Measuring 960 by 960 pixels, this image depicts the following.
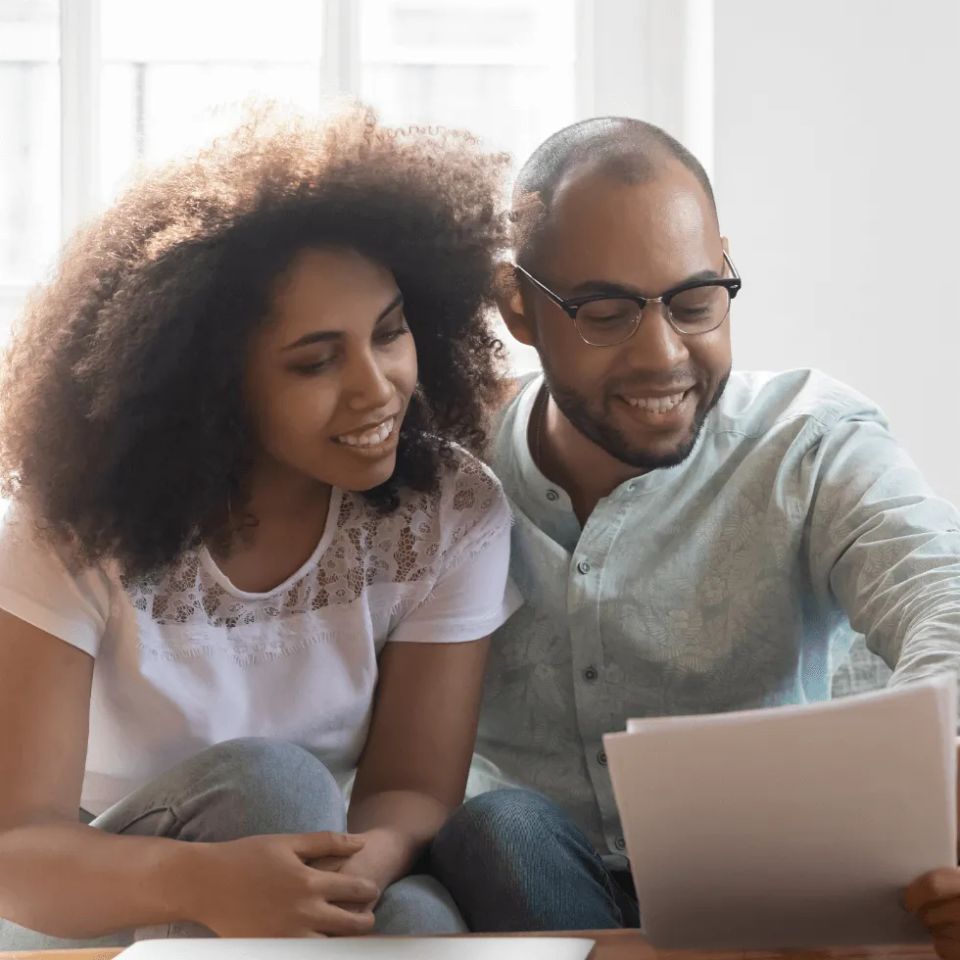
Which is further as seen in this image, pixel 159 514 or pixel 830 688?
pixel 830 688

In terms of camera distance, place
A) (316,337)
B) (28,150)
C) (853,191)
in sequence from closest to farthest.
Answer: (316,337), (853,191), (28,150)

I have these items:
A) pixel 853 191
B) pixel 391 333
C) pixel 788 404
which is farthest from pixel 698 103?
pixel 391 333

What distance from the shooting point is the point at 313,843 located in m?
1.16

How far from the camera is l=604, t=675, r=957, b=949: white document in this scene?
87 cm

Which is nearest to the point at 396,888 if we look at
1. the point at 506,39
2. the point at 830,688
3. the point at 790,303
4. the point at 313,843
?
the point at 313,843

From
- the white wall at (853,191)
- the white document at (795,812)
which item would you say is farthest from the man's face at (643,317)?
the white wall at (853,191)

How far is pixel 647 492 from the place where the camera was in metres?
1.59

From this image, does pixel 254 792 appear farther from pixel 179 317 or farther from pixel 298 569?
pixel 179 317

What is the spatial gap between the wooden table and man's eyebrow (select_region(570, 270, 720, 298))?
68cm

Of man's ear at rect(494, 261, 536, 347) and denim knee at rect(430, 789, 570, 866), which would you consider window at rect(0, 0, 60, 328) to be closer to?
man's ear at rect(494, 261, 536, 347)

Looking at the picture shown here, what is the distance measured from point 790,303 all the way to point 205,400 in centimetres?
185

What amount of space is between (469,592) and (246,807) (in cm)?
35

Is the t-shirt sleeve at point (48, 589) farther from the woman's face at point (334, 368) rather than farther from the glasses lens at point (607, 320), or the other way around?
the glasses lens at point (607, 320)

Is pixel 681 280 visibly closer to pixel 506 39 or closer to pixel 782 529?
pixel 782 529
